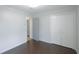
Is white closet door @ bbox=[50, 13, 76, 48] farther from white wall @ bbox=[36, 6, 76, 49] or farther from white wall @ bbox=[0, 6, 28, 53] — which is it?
white wall @ bbox=[0, 6, 28, 53]

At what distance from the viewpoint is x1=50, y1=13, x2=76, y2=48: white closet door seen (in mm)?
3516

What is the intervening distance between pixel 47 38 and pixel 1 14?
3.05 metres

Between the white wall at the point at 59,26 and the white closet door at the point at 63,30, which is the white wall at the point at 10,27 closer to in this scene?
the white wall at the point at 59,26

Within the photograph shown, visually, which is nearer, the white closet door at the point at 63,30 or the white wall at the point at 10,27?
the white wall at the point at 10,27

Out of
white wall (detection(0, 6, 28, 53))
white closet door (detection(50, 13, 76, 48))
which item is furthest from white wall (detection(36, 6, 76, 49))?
white wall (detection(0, 6, 28, 53))

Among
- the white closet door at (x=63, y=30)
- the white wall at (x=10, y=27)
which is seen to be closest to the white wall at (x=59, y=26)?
the white closet door at (x=63, y=30)

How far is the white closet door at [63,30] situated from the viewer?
352 centimetres

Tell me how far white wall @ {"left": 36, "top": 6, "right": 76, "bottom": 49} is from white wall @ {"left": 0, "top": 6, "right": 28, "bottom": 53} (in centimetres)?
158

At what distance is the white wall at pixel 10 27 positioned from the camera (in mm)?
3045

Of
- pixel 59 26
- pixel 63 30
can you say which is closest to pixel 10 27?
pixel 59 26

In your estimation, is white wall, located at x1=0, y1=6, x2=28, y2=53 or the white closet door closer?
white wall, located at x1=0, y1=6, x2=28, y2=53

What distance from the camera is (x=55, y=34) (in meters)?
4.32

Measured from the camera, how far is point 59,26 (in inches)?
160

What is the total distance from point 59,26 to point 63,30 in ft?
1.11
